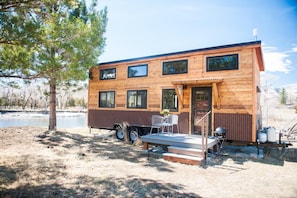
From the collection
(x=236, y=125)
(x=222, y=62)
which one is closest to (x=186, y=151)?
(x=236, y=125)

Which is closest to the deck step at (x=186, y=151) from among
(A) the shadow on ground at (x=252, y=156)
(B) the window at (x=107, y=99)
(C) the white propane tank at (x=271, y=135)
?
(A) the shadow on ground at (x=252, y=156)

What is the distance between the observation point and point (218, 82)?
699 cm

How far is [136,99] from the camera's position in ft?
30.4

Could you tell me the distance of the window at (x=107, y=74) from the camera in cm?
1006

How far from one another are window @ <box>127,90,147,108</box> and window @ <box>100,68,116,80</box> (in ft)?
4.55

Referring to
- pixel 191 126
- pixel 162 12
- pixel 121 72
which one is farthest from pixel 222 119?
pixel 162 12

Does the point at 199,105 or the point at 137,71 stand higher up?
the point at 137,71

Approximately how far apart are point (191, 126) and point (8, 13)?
655cm

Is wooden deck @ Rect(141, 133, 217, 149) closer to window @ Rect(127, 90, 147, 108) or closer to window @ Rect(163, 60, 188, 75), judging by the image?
window @ Rect(127, 90, 147, 108)

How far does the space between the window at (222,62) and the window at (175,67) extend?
3.13 feet

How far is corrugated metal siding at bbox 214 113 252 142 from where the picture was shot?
256 inches

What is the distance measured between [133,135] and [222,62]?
4.92m

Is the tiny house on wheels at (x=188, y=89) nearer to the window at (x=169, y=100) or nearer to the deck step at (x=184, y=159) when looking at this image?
the window at (x=169, y=100)

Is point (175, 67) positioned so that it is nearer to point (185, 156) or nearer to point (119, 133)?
point (185, 156)
